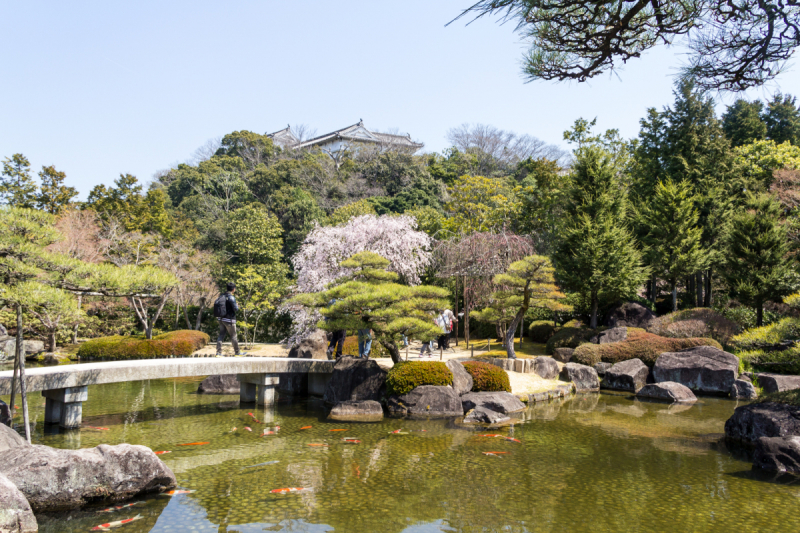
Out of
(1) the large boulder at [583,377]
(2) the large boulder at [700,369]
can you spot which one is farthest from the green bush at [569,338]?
(2) the large boulder at [700,369]

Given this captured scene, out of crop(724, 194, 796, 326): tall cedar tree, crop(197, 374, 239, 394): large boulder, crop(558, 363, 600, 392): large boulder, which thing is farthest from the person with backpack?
crop(724, 194, 796, 326): tall cedar tree

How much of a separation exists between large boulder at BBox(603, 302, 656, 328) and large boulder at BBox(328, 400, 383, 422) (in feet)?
37.9

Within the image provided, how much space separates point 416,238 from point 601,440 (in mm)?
11505

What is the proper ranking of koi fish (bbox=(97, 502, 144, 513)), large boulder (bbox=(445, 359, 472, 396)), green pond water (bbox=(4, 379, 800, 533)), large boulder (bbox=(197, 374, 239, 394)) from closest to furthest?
1. green pond water (bbox=(4, 379, 800, 533))
2. koi fish (bbox=(97, 502, 144, 513))
3. large boulder (bbox=(445, 359, 472, 396))
4. large boulder (bbox=(197, 374, 239, 394))

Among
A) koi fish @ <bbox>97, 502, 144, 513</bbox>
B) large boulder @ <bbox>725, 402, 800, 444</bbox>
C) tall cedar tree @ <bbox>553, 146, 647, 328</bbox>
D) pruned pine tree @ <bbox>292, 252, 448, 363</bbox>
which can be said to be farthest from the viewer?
tall cedar tree @ <bbox>553, 146, 647, 328</bbox>

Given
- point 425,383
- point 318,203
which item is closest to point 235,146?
point 318,203

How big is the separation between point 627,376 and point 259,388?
29.5ft

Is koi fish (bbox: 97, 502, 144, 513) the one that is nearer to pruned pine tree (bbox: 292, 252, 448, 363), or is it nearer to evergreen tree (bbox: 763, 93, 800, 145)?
pruned pine tree (bbox: 292, 252, 448, 363)

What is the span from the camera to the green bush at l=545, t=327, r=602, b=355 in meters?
16.1

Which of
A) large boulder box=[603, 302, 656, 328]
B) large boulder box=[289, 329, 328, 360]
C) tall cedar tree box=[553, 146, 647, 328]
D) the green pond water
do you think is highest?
tall cedar tree box=[553, 146, 647, 328]

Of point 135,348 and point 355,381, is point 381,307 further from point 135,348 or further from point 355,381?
point 135,348

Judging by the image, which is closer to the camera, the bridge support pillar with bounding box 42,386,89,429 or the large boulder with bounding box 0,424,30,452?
the large boulder with bounding box 0,424,30,452

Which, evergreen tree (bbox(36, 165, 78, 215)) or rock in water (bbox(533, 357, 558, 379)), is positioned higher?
evergreen tree (bbox(36, 165, 78, 215))

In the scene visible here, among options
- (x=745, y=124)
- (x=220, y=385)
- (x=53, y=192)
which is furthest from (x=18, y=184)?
(x=745, y=124)
